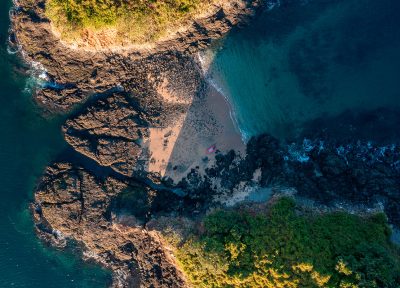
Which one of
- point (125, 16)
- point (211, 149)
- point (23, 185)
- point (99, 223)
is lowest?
point (99, 223)

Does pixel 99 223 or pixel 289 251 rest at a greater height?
pixel 99 223

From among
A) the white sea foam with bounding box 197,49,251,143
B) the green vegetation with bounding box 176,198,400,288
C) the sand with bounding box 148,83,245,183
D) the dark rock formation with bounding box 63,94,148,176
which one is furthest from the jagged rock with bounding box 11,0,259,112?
the green vegetation with bounding box 176,198,400,288

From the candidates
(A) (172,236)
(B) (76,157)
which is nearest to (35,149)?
(B) (76,157)

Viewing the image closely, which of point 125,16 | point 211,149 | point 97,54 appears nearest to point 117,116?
point 97,54

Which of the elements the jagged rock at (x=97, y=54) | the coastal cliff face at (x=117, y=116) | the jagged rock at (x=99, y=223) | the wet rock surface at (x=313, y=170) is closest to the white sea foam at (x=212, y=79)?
the coastal cliff face at (x=117, y=116)

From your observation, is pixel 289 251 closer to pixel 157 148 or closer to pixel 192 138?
pixel 192 138

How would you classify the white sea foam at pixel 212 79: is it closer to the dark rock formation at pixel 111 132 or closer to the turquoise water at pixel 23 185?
the dark rock formation at pixel 111 132
